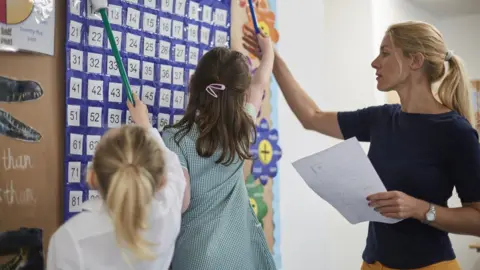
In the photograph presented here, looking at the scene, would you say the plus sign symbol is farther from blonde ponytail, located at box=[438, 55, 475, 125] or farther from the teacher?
blonde ponytail, located at box=[438, 55, 475, 125]

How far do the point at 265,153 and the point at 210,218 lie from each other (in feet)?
1.84

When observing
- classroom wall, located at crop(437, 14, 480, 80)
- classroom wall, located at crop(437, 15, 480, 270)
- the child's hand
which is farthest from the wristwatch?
classroom wall, located at crop(437, 14, 480, 80)

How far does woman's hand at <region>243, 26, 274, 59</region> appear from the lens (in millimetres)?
1430

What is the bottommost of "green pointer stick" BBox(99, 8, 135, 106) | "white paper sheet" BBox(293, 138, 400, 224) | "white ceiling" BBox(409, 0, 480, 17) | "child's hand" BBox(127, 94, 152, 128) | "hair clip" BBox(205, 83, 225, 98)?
"white paper sheet" BBox(293, 138, 400, 224)

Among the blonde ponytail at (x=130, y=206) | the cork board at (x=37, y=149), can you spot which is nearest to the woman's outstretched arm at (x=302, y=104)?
the cork board at (x=37, y=149)

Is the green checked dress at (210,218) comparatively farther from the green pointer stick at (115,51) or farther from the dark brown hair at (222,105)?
the green pointer stick at (115,51)

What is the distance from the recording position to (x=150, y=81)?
1325mm

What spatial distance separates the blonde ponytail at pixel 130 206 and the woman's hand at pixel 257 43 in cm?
63

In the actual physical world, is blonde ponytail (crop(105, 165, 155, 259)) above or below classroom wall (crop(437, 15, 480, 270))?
below

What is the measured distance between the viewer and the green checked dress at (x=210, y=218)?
1.13 m

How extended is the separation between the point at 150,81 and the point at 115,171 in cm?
45

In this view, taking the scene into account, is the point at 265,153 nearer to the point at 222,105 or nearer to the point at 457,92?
the point at 222,105

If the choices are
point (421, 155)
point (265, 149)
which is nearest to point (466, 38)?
point (265, 149)

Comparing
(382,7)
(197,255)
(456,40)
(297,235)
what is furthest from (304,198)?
(456,40)
